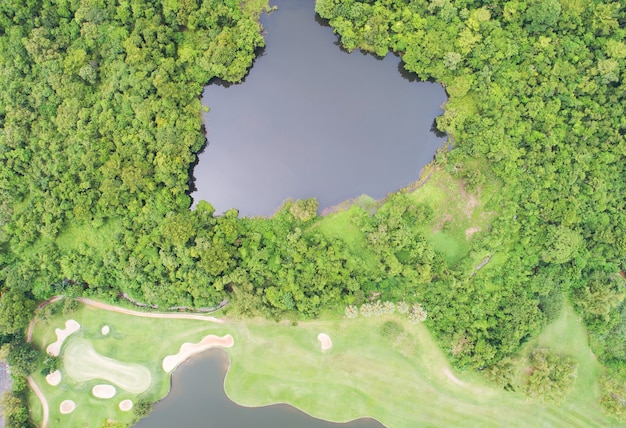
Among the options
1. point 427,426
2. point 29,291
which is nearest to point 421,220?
point 427,426

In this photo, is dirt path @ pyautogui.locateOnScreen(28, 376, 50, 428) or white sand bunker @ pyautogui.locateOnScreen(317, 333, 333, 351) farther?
white sand bunker @ pyautogui.locateOnScreen(317, 333, 333, 351)

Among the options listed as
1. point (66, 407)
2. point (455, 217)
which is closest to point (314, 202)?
point (455, 217)

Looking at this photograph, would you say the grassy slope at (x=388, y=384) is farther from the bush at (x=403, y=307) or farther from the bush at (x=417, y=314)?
the bush at (x=403, y=307)

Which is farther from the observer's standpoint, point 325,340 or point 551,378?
point 325,340

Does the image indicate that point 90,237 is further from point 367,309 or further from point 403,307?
point 403,307

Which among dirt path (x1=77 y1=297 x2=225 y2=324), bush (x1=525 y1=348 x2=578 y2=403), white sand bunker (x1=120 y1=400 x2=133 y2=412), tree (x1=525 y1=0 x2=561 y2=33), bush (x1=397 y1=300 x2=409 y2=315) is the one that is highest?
tree (x1=525 y1=0 x2=561 y2=33)

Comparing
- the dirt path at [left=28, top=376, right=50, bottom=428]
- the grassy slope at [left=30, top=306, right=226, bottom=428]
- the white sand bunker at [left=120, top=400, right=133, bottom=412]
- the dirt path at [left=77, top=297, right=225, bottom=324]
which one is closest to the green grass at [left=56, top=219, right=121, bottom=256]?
the dirt path at [left=77, top=297, right=225, bottom=324]

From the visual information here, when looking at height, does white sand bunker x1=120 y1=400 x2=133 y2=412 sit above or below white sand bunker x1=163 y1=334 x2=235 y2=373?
below

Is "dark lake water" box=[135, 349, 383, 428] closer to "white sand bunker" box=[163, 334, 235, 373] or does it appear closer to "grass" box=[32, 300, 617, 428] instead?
"white sand bunker" box=[163, 334, 235, 373]
